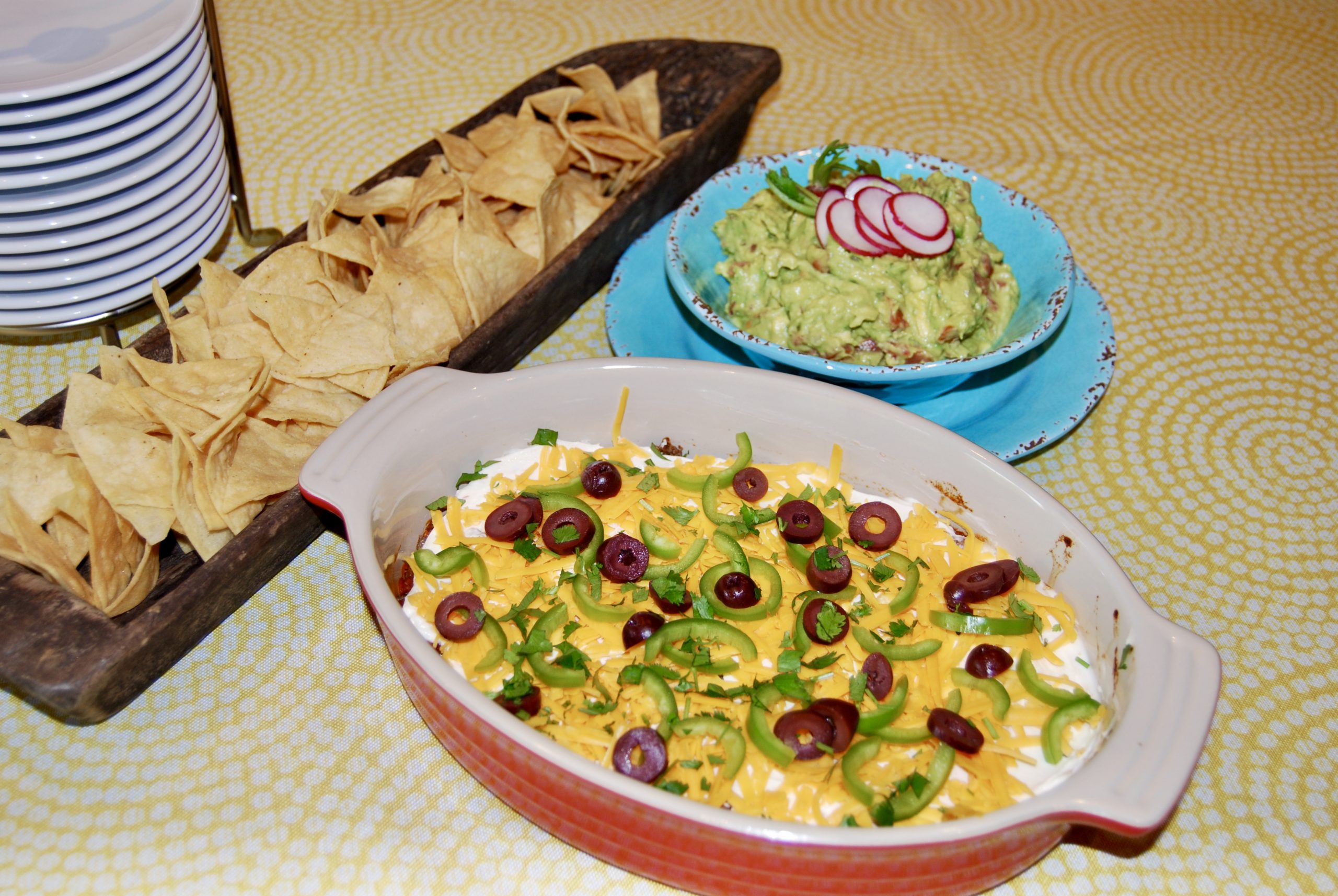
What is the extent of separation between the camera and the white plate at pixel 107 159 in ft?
6.56

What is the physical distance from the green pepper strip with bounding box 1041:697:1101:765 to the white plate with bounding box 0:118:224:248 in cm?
198

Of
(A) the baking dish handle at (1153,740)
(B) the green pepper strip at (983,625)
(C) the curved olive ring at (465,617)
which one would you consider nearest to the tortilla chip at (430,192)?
(C) the curved olive ring at (465,617)

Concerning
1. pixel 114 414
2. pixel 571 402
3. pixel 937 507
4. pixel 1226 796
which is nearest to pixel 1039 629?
pixel 937 507

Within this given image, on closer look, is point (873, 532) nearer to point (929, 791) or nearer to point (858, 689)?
point (858, 689)

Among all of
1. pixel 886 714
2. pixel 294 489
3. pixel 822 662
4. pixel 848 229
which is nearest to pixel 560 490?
→ pixel 294 489

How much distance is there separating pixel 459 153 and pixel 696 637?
154cm

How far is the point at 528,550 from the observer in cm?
176

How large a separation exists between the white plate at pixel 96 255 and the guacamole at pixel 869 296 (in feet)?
3.85

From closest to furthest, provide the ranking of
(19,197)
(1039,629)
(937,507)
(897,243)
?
(1039,629) < (937,507) < (19,197) < (897,243)

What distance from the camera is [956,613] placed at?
5.58ft

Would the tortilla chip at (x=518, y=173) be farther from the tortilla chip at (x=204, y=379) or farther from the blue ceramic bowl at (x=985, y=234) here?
the tortilla chip at (x=204, y=379)

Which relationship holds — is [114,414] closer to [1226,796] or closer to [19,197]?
[19,197]

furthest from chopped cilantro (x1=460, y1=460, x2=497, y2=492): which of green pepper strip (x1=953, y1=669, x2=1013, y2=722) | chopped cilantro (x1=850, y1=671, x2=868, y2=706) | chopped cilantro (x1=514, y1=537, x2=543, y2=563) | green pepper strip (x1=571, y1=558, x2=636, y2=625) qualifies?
green pepper strip (x1=953, y1=669, x2=1013, y2=722)

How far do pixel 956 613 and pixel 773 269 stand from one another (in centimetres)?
95
